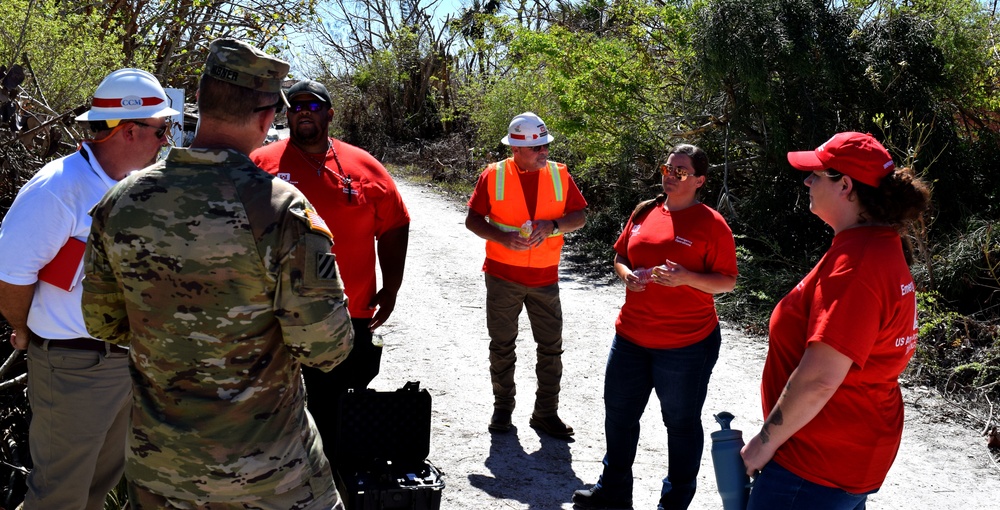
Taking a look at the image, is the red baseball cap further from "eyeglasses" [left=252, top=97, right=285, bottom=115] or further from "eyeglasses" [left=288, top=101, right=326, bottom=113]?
"eyeglasses" [left=288, top=101, right=326, bottom=113]

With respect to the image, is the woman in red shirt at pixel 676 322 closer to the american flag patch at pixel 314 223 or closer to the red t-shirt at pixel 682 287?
the red t-shirt at pixel 682 287

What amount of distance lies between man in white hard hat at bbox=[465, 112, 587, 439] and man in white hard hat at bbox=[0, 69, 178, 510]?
2514mm

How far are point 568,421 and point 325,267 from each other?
12.6 feet

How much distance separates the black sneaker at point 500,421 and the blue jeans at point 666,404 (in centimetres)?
119

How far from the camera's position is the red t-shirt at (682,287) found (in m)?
4.26

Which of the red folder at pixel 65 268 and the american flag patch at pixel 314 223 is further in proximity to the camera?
the red folder at pixel 65 268

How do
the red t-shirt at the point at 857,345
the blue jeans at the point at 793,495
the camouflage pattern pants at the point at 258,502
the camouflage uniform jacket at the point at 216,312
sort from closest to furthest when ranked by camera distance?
the camouflage uniform jacket at the point at 216,312 < the camouflage pattern pants at the point at 258,502 < the red t-shirt at the point at 857,345 < the blue jeans at the point at 793,495

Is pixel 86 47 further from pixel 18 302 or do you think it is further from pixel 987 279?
pixel 987 279

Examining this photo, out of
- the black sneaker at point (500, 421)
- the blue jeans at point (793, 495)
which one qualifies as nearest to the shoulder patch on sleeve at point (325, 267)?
the blue jeans at point (793, 495)

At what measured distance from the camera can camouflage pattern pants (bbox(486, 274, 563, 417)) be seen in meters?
5.46

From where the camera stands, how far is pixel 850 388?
2627 mm

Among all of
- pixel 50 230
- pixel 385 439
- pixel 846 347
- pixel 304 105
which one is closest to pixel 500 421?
pixel 385 439

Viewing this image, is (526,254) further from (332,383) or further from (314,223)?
(314,223)

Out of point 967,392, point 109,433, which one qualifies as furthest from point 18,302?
point 967,392
